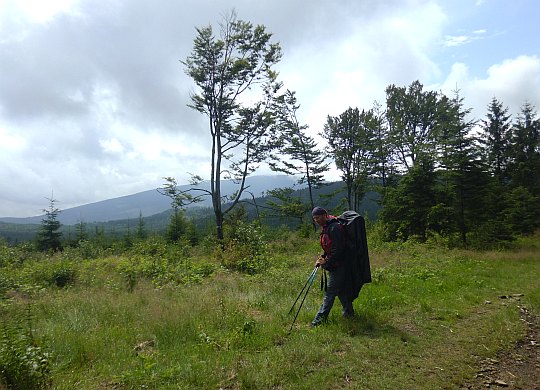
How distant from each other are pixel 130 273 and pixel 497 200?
23.4 meters

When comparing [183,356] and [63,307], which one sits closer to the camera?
[183,356]

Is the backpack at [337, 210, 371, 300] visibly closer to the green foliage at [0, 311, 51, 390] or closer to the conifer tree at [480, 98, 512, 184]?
the green foliage at [0, 311, 51, 390]

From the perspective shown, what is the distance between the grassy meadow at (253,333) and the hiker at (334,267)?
0.23 m

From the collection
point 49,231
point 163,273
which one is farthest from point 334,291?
point 49,231

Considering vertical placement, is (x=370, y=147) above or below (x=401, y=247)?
above

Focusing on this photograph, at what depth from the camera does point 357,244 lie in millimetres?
5965

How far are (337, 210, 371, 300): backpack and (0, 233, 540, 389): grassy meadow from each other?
668 mm

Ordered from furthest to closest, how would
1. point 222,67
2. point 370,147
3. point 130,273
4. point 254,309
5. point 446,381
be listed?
point 370,147 < point 222,67 < point 130,273 < point 254,309 < point 446,381

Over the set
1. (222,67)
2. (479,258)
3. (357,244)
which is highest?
(222,67)

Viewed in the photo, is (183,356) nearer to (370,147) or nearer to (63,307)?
(63,307)

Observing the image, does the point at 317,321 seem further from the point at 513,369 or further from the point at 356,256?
the point at 513,369

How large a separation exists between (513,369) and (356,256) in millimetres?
2608

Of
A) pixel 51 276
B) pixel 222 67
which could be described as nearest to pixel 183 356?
pixel 51 276

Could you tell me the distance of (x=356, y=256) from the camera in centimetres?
601
